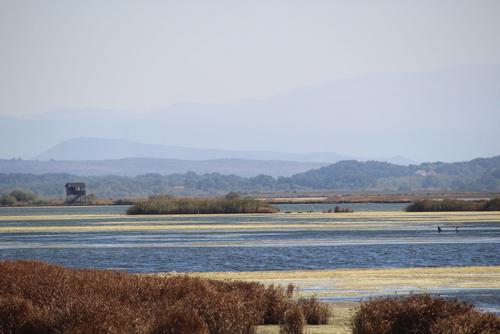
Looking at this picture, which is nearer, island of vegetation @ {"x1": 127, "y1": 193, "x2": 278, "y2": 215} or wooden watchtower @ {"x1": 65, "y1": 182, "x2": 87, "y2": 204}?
island of vegetation @ {"x1": 127, "y1": 193, "x2": 278, "y2": 215}

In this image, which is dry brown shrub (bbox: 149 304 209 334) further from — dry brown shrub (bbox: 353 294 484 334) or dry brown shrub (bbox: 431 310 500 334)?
dry brown shrub (bbox: 431 310 500 334)

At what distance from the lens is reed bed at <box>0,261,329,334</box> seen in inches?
838

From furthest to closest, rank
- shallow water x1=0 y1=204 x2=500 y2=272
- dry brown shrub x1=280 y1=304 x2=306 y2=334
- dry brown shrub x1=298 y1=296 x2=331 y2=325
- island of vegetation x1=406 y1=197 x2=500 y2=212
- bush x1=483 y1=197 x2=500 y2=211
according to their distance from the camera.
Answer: island of vegetation x1=406 y1=197 x2=500 y2=212 < bush x1=483 y1=197 x2=500 y2=211 < shallow water x1=0 y1=204 x2=500 y2=272 < dry brown shrub x1=298 y1=296 x2=331 y2=325 < dry brown shrub x1=280 y1=304 x2=306 y2=334

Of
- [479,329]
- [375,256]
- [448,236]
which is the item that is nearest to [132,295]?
[479,329]

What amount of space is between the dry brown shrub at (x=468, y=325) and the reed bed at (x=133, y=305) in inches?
148

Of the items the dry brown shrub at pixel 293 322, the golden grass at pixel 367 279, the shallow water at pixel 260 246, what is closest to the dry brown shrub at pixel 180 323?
the dry brown shrub at pixel 293 322

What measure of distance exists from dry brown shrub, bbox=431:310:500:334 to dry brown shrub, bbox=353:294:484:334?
1.57 feet

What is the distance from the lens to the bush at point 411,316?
69.2ft

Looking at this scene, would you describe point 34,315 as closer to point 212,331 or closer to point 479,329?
point 212,331

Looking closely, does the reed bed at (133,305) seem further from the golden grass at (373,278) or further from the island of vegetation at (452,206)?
the island of vegetation at (452,206)

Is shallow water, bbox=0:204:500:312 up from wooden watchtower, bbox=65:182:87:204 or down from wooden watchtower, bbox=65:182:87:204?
down

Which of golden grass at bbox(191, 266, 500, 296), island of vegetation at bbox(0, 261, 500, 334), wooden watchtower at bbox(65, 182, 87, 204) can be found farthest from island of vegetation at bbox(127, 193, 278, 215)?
island of vegetation at bbox(0, 261, 500, 334)

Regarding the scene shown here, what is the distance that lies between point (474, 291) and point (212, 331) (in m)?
13.6

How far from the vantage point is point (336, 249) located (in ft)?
181
